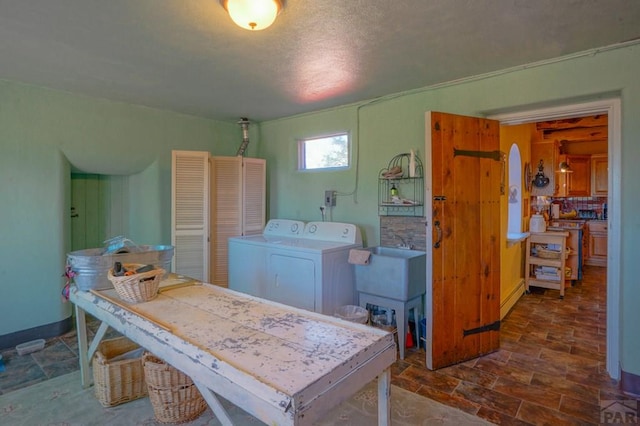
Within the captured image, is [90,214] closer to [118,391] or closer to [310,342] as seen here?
[118,391]

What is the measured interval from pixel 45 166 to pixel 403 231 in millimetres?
3407

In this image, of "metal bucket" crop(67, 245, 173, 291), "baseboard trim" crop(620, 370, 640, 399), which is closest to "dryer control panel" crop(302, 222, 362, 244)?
"metal bucket" crop(67, 245, 173, 291)

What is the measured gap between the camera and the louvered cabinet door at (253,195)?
4.16 m

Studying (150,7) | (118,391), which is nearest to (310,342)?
(118,391)

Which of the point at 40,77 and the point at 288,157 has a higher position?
the point at 40,77

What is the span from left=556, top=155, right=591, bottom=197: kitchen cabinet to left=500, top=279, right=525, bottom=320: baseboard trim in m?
3.04

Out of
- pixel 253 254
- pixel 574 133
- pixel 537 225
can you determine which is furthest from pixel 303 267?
pixel 574 133

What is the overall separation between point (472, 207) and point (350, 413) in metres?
1.79

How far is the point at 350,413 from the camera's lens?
6.90ft

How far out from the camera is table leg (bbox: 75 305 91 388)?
2.27m

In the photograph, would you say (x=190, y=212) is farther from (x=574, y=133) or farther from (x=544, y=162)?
(x=574, y=133)

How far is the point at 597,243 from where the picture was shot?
6.32 m

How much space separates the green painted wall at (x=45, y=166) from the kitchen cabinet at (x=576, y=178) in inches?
276

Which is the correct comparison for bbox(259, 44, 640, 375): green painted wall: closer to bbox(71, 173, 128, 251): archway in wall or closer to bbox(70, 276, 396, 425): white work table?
bbox(71, 173, 128, 251): archway in wall
